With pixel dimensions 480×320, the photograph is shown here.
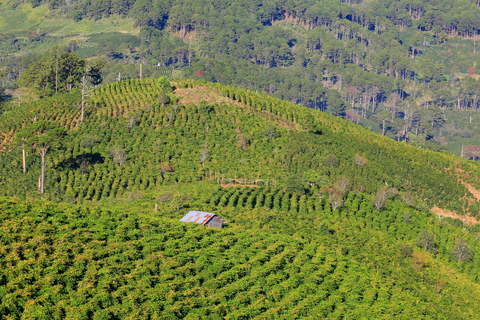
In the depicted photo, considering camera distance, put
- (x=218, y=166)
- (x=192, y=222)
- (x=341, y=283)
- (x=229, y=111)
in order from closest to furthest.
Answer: (x=341, y=283), (x=192, y=222), (x=218, y=166), (x=229, y=111)

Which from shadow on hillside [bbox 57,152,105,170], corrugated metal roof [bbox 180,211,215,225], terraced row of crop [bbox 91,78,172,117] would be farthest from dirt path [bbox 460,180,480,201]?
shadow on hillside [bbox 57,152,105,170]

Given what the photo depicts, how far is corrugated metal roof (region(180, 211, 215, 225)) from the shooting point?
4212 cm

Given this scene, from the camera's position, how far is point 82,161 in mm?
62156

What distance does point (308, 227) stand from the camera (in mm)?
48688

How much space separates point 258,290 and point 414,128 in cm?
14971

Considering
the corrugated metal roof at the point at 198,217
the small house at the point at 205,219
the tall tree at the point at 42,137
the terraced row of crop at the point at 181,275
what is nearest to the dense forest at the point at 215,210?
the terraced row of crop at the point at 181,275

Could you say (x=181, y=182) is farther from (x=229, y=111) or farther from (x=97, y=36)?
(x=97, y=36)

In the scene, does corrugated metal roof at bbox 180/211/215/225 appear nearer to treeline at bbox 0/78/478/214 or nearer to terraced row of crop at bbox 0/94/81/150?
treeline at bbox 0/78/478/214

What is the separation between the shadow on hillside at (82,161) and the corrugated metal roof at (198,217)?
75.6 feet

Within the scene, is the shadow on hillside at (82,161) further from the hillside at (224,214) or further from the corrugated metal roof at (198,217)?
the corrugated metal roof at (198,217)

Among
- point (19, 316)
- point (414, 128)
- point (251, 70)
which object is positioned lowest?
point (414, 128)

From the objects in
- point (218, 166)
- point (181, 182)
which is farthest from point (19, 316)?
point (218, 166)

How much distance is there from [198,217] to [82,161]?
1008 inches

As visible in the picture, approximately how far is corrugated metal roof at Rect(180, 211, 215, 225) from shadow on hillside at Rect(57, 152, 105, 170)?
23.1m
